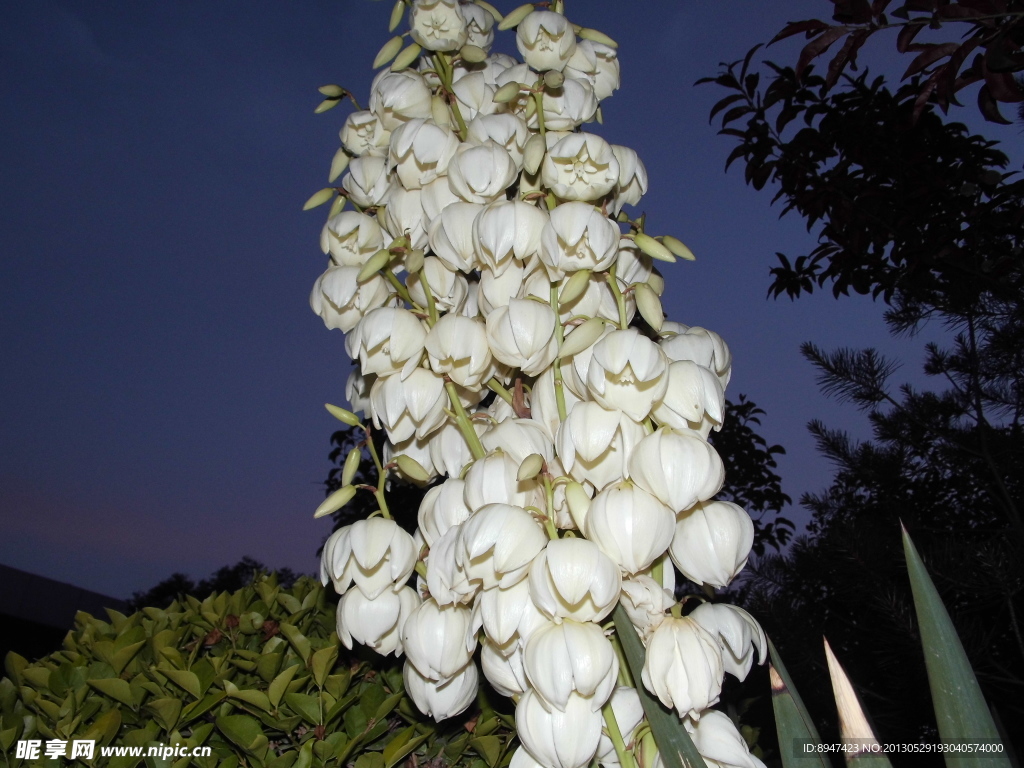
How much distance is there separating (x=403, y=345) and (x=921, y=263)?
1366 mm

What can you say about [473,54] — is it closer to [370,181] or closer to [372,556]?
[370,181]

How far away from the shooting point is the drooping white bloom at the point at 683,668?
1.50ft

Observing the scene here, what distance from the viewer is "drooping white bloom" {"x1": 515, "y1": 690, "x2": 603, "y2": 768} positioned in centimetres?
48

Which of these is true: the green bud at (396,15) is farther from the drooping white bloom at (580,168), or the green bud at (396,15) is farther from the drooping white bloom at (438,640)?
the drooping white bloom at (438,640)

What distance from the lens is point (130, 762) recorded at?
2.30ft

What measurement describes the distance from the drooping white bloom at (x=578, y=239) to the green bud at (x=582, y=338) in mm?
50

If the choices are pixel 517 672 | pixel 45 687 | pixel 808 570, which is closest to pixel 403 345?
pixel 517 672

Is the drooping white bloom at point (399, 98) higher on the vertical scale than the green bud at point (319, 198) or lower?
higher

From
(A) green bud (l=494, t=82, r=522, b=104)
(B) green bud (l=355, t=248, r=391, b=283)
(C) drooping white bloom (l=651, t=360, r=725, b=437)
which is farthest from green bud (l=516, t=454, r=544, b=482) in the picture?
(A) green bud (l=494, t=82, r=522, b=104)

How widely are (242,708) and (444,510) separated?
387 millimetres

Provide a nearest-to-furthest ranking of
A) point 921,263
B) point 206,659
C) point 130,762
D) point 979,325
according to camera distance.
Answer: point 130,762 < point 206,659 < point 921,263 < point 979,325

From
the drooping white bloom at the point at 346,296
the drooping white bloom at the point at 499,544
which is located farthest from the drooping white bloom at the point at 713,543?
the drooping white bloom at the point at 346,296

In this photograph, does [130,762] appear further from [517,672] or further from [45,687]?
[517,672]

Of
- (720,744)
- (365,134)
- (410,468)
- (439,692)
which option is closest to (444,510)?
(410,468)
